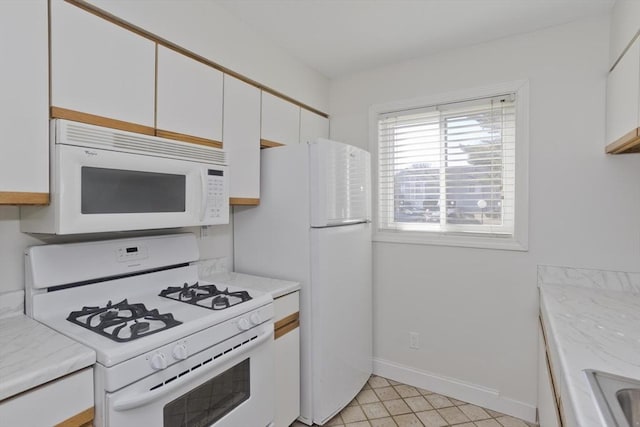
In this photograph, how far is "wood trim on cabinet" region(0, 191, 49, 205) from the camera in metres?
1.11

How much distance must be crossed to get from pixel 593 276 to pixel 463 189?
89cm

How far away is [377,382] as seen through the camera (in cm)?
258

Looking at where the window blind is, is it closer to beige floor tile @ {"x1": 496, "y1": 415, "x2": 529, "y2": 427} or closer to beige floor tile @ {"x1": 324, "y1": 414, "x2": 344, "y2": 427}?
beige floor tile @ {"x1": 496, "y1": 415, "x2": 529, "y2": 427}

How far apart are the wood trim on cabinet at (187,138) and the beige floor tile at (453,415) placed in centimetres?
218

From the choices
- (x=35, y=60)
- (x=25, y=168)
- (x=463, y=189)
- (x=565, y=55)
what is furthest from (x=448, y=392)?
(x=35, y=60)

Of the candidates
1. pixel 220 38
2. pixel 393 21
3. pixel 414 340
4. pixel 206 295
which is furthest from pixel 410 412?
pixel 220 38

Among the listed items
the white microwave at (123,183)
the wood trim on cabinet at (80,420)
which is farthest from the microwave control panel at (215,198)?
the wood trim on cabinet at (80,420)

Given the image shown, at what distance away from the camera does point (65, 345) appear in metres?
1.09

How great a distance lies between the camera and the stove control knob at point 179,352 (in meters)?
1.19

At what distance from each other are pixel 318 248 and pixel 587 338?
4.10 feet

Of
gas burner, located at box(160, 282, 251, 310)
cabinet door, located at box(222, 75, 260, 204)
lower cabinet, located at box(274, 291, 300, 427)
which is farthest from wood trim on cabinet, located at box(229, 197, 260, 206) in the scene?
lower cabinet, located at box(274, 291, 300, 427)

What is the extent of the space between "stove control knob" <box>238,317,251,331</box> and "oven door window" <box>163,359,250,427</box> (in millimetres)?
171

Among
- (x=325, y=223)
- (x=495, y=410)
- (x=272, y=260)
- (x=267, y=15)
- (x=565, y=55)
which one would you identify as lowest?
(x=495, y=410)

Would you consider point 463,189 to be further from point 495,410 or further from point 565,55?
point 495,410
